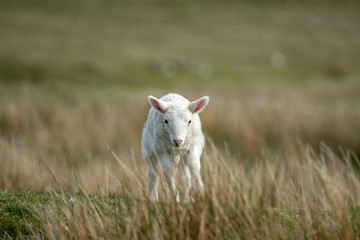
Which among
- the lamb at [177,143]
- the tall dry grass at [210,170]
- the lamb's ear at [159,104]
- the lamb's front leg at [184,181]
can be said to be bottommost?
the tall dry grass at [210,170]

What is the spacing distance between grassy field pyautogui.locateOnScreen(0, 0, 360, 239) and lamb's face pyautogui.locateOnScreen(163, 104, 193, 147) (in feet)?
0.90

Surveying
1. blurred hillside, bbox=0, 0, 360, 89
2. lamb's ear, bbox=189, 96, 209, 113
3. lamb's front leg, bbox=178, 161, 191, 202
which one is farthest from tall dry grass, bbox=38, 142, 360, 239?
blurred hillside, bbox=0, 0, 360, 89

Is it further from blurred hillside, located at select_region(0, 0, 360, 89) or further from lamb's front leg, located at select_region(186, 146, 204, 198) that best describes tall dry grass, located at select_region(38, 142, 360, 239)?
blurred hillside, located at select_region(0, 0, 360, 89)

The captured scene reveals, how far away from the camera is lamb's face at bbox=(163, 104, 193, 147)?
2.83 metres

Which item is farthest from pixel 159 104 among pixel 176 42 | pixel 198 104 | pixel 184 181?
pixel 176 42

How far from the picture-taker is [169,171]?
298 cm

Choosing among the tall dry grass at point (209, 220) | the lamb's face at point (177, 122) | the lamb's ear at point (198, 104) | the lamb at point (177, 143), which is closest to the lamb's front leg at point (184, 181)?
the lamb at point (177, 143)

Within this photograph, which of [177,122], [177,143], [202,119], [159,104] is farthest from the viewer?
[202,119]

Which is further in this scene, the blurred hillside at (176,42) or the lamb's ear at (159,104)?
the blurred hillside at (176,42)

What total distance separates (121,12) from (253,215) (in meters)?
55.6

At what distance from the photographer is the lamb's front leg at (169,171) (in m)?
2.93

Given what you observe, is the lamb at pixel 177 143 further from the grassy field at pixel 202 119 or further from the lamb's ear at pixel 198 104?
the grassy field at pixel 202 119

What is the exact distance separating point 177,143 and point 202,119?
602 cm

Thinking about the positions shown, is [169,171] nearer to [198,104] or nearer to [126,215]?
[126,215]
